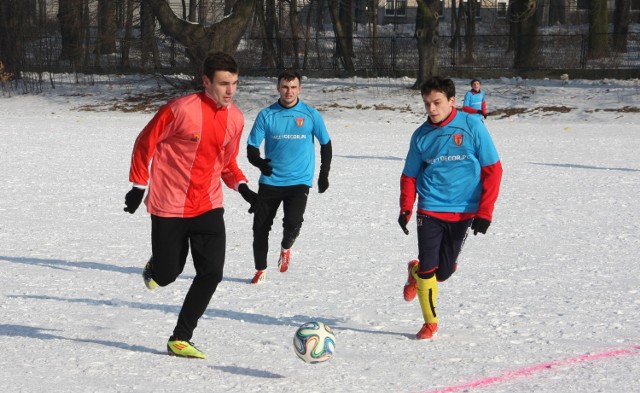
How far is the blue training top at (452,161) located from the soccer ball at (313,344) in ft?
4.52

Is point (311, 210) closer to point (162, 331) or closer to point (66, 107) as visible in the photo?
point (162, 331)

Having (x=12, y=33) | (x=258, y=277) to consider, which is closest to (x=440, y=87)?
(x=258, y=277)

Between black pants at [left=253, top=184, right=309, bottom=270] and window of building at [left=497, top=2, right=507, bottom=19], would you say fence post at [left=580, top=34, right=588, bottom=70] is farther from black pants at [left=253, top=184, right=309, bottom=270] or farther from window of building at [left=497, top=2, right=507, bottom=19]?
black pants at [left=253, top=184, right=309, bottom=270]

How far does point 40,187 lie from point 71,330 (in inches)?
323

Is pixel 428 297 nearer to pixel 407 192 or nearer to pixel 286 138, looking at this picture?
pixel 407 192

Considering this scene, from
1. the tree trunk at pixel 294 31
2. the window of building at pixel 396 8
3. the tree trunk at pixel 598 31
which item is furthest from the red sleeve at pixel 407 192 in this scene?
the window of building at pixel 396 8

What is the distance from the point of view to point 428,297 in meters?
6.73

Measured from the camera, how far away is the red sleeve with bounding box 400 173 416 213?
677 centimetres

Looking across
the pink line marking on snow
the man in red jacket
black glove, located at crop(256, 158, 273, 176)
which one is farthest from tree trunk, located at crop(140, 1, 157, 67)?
the pink line marking on snow

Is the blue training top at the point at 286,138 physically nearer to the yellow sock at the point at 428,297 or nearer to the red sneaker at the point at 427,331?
the yellow sock at the point at 428,297

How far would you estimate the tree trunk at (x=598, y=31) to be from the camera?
39562mm

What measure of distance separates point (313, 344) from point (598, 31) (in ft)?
138

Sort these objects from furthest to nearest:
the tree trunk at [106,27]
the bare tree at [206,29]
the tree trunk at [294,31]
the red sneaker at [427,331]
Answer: the tree trunk at [294,31]
the tree trunk at [106,27]
the bare tree at [206,29]
the red sneaker at [427,331]

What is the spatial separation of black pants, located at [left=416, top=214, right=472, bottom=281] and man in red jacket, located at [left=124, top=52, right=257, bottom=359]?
134 centimetres
